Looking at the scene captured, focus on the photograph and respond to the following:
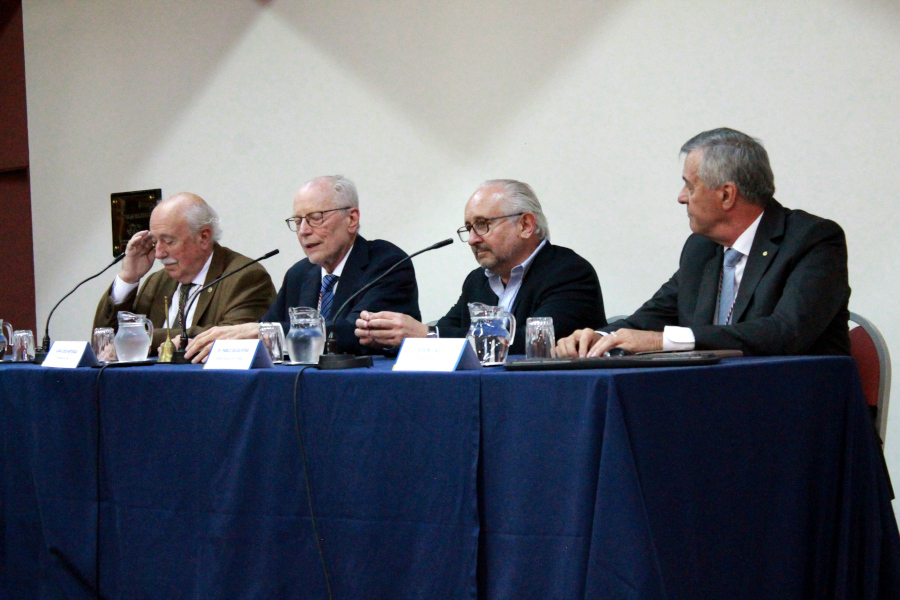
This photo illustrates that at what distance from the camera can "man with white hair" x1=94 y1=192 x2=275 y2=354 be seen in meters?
3.42

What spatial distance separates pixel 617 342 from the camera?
2.10 m

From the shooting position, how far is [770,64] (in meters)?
3.43

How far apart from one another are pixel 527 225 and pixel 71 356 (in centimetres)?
145

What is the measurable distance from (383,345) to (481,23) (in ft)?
7.06

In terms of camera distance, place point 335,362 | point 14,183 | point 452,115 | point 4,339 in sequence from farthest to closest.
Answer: point 14,183, point 452,115, point 4,339, point 335,362

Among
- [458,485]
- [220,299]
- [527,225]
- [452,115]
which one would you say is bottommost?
[458,485]

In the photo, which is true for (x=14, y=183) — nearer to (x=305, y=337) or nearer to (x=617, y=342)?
(x=305, y=337)

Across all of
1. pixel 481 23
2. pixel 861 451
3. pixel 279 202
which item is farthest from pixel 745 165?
pixel 279 202

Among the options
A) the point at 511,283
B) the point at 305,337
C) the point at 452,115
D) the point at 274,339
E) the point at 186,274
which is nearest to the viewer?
the point at 305,337

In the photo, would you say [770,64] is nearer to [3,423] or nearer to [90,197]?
[3,423]

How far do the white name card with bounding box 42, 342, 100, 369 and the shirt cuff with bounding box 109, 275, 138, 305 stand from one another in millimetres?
1254

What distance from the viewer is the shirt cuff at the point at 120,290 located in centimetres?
365

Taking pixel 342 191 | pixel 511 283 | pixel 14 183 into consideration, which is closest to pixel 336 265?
pixel 342 191

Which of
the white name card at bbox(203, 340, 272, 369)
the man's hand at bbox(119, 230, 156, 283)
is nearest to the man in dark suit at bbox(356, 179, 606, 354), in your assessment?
the white name card at bbox(203, 340, 272, 369)
